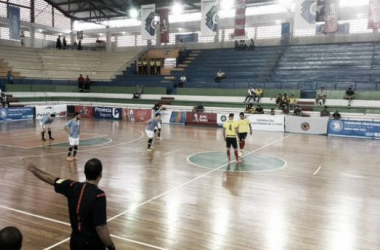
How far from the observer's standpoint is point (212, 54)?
35.4 m

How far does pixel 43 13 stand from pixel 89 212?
4585 centimetres

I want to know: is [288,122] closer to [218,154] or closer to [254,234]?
[218,154]

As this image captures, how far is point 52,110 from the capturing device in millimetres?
28719

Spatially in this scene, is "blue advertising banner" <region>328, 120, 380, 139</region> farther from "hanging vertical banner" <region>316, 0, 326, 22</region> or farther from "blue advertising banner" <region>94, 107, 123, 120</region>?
"blue advertising banner" <region>94, 107, 123, 120</region>

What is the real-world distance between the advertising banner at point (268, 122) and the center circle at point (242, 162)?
324 inches

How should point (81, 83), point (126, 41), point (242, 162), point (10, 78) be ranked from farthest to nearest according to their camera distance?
point (126, 41)
point (81, 83)
point (10, 78)
point (242, 162)

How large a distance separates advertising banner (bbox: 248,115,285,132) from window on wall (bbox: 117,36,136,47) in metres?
26.7

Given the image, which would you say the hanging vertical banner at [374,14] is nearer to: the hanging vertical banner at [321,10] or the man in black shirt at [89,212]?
the hanging vertical banner at [321,10]

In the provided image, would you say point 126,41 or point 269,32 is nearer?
point 269,32

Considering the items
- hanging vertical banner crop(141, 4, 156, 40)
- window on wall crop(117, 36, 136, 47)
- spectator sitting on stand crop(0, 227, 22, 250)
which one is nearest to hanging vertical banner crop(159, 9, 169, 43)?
hanging vertical banner crop(141, 4, 156, 40)

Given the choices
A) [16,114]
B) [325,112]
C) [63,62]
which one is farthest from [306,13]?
[63,62]

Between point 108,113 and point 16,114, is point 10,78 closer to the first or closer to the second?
point 16,114

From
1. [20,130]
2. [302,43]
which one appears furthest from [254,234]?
[302,43]

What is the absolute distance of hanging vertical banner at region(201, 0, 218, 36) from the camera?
Answer: 83.7 feet
